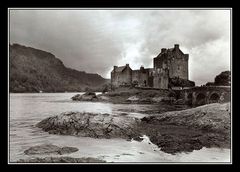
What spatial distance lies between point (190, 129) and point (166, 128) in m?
1.59

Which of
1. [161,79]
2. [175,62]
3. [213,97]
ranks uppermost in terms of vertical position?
[175,62]

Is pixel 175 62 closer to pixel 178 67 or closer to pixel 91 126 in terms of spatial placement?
pixel 178 67

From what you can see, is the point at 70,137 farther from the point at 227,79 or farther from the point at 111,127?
the point at 227,79

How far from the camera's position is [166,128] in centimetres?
1770

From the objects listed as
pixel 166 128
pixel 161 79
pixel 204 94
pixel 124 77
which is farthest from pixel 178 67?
pixel 166 128

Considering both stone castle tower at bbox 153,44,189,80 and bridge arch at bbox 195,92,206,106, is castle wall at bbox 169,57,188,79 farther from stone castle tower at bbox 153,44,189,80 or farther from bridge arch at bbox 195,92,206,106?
bridge arch at bbox 195,92,206,106

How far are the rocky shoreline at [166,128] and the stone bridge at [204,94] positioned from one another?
26816 mm

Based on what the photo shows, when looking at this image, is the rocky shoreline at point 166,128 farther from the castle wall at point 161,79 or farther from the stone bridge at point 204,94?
the castle wall at point 161,79

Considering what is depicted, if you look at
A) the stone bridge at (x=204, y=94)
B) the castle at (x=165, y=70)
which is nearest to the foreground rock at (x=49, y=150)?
the stone bridge at (x=204, y=94)

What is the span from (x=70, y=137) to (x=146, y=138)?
14.6ft

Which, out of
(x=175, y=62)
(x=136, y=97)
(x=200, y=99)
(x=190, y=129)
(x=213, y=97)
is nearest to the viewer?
(x=190, y=129)

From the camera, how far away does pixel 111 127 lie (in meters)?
15.8

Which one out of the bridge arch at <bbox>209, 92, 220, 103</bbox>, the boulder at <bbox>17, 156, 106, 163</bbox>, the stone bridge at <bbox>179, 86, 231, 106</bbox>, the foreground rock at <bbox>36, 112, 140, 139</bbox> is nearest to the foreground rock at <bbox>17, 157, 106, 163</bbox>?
the boulder at <bbox>17, 156, 106, 163</bbox>
